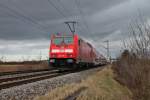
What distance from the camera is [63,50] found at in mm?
29172

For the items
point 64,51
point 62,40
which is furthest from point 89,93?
point 62,40

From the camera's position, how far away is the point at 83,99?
913 cm

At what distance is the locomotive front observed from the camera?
2869cm

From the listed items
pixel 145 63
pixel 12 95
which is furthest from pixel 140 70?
pixel 12 95

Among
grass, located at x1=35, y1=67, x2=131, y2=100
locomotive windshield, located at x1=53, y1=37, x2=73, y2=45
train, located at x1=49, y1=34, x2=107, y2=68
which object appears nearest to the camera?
grass, located at x1=35, y1=67, x2=131, y2=100

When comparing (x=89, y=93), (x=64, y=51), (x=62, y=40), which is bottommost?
(x=89, y=93)

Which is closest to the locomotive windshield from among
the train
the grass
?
the train

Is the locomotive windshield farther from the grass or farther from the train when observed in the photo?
the grass

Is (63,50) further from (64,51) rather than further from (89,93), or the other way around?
(89,93)

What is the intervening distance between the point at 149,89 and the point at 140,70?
93 centimetres

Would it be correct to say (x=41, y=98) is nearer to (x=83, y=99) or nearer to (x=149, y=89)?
(x=83, y=99)

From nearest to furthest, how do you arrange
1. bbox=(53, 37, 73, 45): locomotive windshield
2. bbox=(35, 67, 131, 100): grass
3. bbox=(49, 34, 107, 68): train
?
bbox=(35, 67, 131, 100): grass
bbox=(49, 34, 107, 68): train
bbox=(53, 37, 73, 45): locomotive windshield

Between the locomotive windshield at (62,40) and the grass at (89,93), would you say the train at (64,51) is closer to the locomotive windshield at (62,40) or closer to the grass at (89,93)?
the locomotive windshield at (62,40)

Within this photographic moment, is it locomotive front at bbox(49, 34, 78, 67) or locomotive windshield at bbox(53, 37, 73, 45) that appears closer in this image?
locomotive front at bbox(49, 34, 78, 67)
